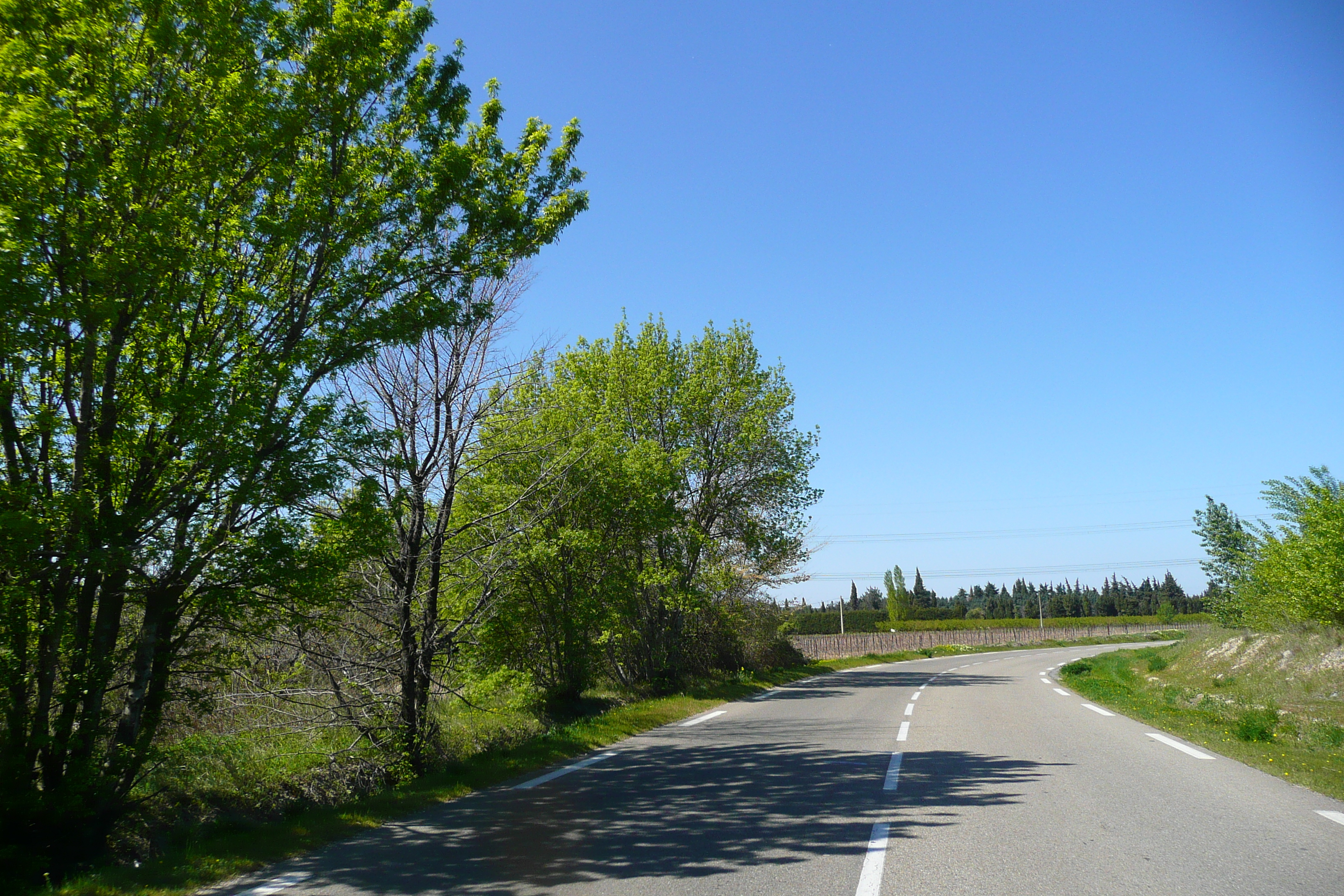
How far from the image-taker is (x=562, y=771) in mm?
9398

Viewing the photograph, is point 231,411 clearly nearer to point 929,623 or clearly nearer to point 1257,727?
point 1257,727

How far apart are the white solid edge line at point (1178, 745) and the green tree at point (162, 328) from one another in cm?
1053

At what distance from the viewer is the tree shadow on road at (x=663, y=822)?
5316 mm

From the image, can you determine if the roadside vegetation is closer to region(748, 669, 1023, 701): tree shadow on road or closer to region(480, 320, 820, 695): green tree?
region(480, 320, 820, 695): green tree

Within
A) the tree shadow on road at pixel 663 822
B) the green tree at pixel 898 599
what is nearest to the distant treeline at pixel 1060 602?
the green tree at pixel 898 599

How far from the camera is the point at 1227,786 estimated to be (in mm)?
7816

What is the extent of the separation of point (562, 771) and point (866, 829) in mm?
4376

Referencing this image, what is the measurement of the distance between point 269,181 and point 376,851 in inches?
234

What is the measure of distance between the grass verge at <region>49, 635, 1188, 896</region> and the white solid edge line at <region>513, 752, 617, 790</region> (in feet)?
1.23

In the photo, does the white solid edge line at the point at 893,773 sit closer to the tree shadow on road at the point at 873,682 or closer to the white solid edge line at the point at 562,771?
the white solid edge line at the point at 562,771

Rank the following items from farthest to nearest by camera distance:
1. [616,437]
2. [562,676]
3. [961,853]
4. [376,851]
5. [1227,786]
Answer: [616,437] < [562,676] < [1227,786] < [376,851] < [961,853]

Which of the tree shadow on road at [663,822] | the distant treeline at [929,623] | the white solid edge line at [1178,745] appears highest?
the tree shadow on road at [663,822]

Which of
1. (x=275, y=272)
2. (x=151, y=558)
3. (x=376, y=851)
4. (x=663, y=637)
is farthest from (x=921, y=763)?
(x=663, y=637)

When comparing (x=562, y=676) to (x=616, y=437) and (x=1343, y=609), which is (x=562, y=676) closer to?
(x=616, y=437)
